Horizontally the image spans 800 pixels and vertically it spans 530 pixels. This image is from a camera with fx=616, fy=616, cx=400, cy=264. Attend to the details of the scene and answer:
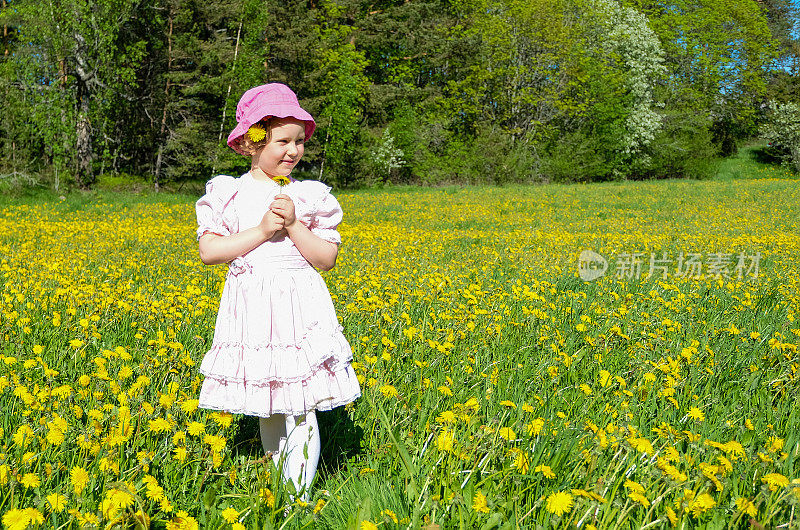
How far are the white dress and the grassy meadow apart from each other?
0.16 meters

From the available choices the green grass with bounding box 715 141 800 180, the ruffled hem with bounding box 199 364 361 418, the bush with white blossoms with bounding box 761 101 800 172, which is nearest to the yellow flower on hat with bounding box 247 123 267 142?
the ruffled hem with bounding box 199 364 361 418

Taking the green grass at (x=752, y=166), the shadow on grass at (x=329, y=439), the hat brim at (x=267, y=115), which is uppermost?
the green grass at (x=752, y=166)

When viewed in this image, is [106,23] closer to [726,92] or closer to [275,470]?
[275,470]

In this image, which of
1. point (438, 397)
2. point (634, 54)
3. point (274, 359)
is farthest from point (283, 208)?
point (634, 54)

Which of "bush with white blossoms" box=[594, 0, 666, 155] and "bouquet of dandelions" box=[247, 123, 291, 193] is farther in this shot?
"bush with white blossoms" box=[594, 0, 666, 155]

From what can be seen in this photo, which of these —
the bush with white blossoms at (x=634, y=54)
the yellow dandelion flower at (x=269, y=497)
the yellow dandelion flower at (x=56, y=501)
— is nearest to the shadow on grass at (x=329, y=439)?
the yellow dandelion flower at (x=269, y=497)

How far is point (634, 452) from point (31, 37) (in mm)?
17803

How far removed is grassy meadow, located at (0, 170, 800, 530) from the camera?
1757 mm

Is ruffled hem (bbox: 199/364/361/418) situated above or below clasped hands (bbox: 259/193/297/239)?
below

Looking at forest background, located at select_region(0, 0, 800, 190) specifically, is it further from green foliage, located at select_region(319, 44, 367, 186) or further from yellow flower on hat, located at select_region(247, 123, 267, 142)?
yellow flower on hat, located at select_region(247, 123, 267, 142)

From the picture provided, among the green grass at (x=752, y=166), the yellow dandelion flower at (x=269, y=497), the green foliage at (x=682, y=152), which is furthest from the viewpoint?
the green grass at (x=752, y=166)

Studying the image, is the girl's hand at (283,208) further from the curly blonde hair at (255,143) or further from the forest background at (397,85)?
the forest background at (397,85)

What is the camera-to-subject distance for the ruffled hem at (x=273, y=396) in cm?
208

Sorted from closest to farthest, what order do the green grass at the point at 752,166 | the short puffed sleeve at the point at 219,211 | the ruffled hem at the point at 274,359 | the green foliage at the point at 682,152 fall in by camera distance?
the ruffled hem at the point at 274,359 → the short puffed sleeve at the point at 219,211 → the green foliage at the point at 682,152 → the green grass at the point at 752,166
